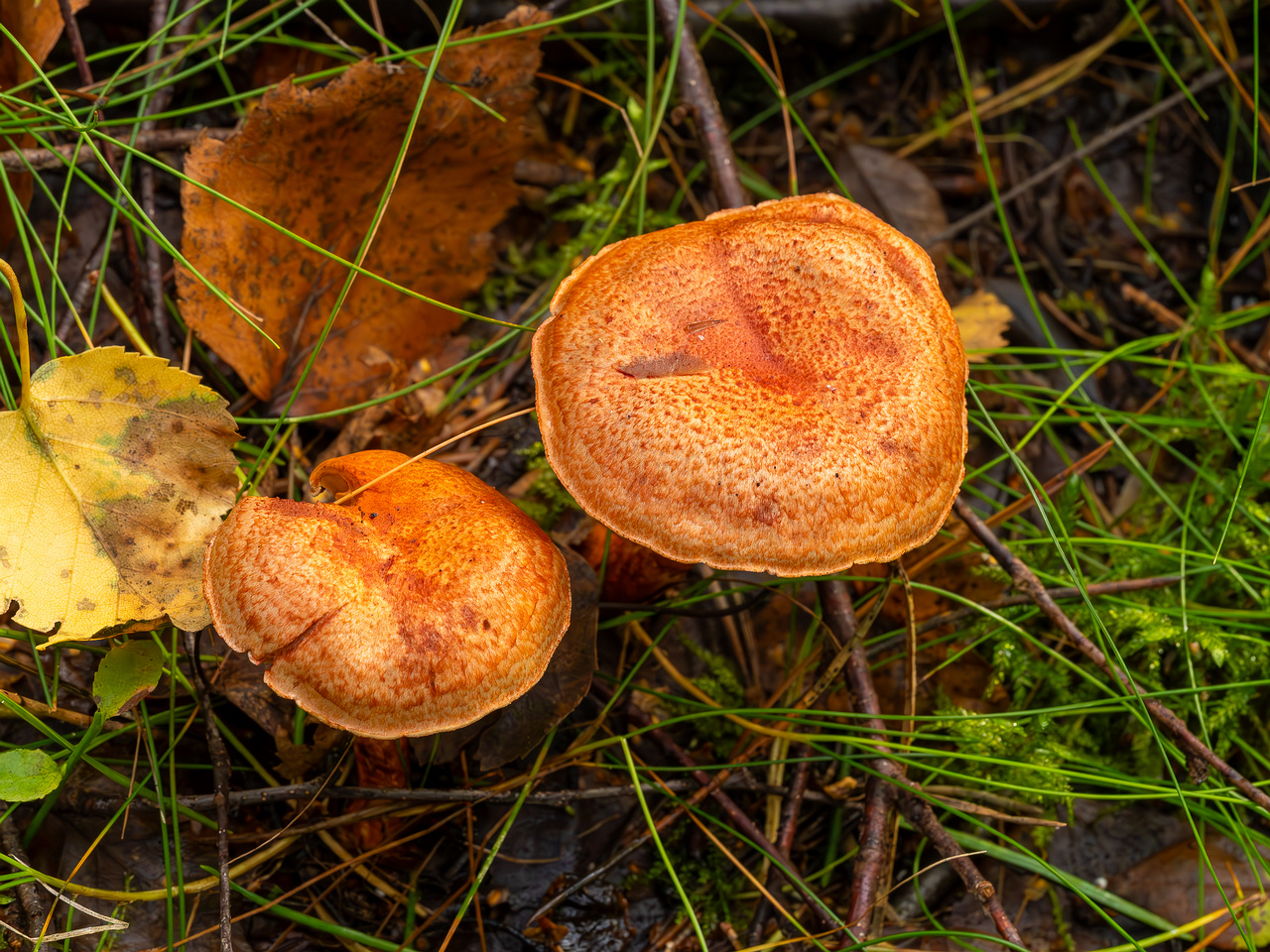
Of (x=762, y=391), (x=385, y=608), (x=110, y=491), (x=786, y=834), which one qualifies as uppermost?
(x=110, y=491)

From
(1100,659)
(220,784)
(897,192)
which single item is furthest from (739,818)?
(897,192)

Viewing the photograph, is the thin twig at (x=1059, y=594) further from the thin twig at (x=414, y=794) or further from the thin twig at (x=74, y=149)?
the thin twig at (x=74, y=149)

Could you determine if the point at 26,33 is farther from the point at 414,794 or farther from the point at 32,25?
the point at 414,794

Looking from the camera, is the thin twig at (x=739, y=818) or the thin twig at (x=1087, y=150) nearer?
the thin twig at (x=739, y=818)

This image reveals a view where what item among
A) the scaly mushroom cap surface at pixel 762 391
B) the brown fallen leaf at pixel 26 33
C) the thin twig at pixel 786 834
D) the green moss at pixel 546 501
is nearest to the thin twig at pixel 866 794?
the thin twig at pixel 786 834

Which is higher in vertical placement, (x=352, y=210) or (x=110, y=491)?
(x=352, y=210)

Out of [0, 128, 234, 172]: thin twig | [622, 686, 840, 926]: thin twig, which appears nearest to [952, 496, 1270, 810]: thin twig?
[622, 686, 840, 926]: thin twig
